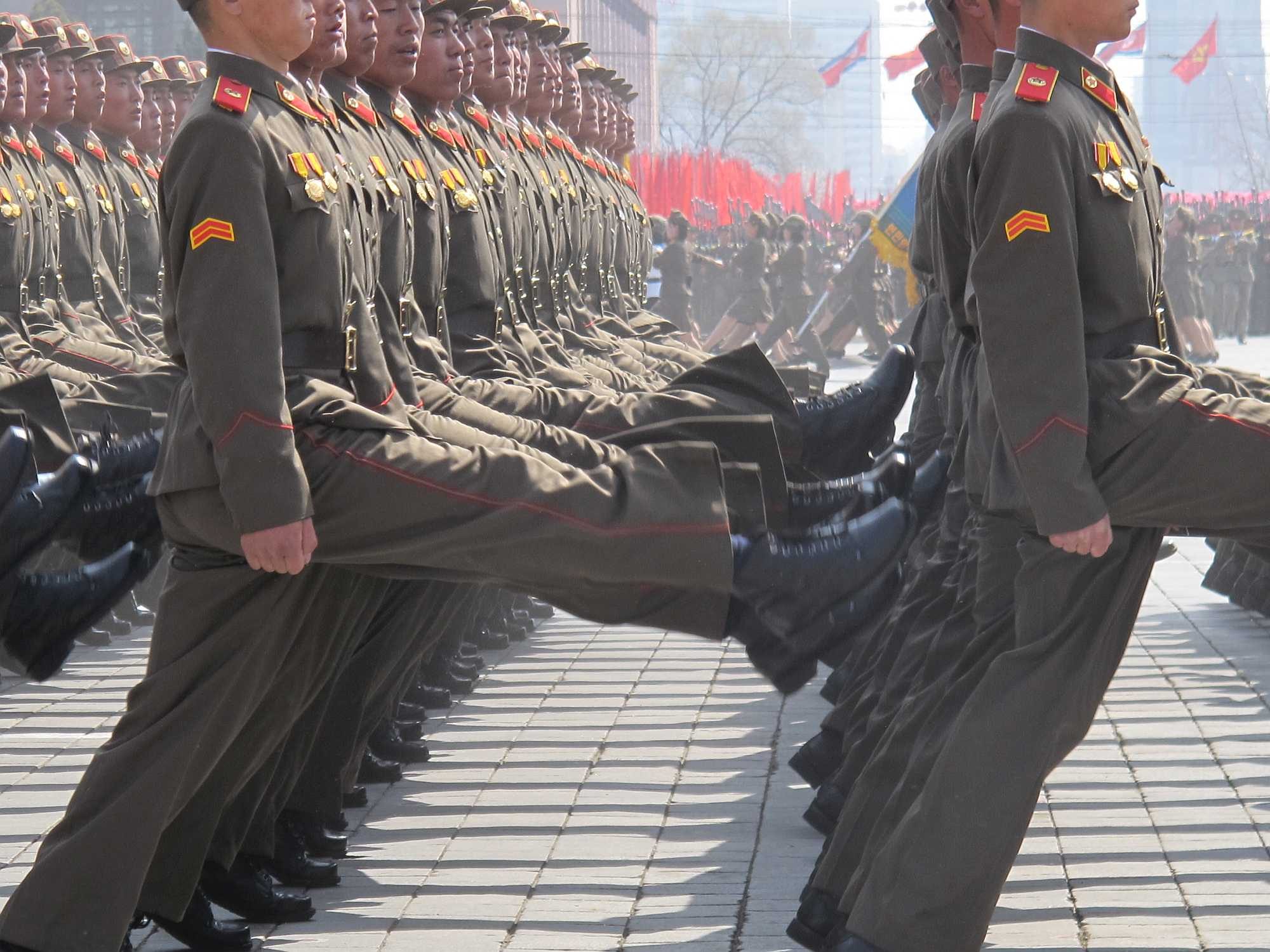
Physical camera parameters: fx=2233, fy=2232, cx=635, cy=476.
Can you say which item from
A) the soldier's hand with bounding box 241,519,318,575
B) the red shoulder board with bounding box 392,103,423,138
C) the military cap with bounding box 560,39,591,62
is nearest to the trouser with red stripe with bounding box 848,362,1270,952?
the soldier's hand with bounding box 241,519,318,575

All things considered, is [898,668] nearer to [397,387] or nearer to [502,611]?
[397,387]

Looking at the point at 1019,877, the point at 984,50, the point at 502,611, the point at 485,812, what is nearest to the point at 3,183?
the point at 502,611

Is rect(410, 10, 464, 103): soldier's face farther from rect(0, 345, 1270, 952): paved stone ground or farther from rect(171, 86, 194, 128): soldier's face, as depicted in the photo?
rect(171, 86, 194, 128): soldier's face

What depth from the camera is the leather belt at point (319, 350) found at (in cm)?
441

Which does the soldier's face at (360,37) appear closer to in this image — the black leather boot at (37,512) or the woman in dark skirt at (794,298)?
the black leather boot at (37,512)

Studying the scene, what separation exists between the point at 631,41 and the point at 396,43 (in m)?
70.7

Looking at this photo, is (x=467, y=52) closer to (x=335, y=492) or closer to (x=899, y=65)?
(x=335, y=492)

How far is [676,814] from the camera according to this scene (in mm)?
5809

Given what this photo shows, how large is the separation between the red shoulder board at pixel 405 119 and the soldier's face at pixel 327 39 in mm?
1008

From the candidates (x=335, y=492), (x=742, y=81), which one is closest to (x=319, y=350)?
(x=335, y=492)

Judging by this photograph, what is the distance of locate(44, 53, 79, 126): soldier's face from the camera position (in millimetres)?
10102

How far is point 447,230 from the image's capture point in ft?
20.0

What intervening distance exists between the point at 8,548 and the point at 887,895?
2.42 m

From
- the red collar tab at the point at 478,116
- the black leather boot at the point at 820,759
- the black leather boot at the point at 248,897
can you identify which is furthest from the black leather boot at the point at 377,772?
the red collar tab at the point at 478,116
